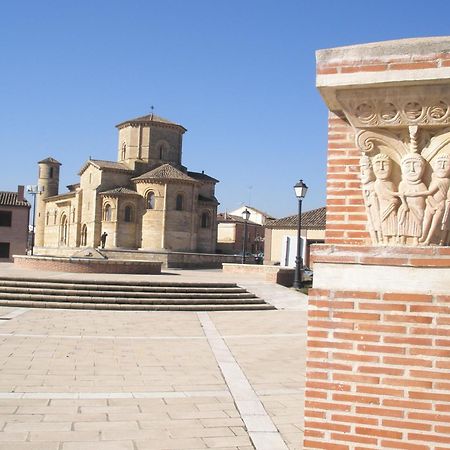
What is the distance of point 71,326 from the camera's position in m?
12.2

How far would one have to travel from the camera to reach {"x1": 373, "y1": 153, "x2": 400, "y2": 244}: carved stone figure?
3.76 metres

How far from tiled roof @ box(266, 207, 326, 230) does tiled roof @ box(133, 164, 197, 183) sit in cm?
848

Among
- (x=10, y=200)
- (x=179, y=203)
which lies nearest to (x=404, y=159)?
(x=179, y=203)

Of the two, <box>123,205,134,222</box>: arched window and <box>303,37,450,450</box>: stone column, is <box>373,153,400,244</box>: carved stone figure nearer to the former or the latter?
<box>303,37,450,450</box>: stone column

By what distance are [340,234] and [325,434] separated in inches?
54.4

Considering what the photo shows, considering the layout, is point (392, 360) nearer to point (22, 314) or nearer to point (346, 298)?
point (346, 298)

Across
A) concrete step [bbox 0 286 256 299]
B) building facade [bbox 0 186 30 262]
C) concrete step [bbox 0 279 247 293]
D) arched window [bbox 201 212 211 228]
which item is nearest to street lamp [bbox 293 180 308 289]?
concrete step [bbox 0 279 247 293]

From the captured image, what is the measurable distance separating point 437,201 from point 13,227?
49816 millimetres

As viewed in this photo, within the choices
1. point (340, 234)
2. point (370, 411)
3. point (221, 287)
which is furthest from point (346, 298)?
point (221, 287)

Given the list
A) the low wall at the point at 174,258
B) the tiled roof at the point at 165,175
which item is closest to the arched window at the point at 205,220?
the tiled roof at the point at 165,175

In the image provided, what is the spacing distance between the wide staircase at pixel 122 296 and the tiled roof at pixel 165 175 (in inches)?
1215

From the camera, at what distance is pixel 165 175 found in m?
48.3

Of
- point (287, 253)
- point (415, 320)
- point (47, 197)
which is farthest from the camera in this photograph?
point (47, 197)

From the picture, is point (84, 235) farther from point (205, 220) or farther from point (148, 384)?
point (148, 384)
